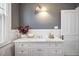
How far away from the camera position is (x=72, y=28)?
11.7 feet

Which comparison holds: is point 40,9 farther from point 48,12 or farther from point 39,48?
point 39,48

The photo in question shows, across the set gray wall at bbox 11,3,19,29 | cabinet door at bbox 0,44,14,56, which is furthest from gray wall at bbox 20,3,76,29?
cabinet door at bbox 0,44,14,56

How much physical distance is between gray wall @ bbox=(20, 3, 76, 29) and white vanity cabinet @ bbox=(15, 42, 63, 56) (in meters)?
0.93

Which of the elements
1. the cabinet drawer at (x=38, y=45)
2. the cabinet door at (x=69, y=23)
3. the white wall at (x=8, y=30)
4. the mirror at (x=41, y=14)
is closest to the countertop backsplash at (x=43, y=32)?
the mirror at (x=41, y=14)

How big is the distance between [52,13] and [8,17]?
115cm

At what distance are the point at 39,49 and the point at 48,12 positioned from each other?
1239mm

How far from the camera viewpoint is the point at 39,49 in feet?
8.13

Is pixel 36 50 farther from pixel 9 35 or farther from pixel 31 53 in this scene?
pixel 9 35

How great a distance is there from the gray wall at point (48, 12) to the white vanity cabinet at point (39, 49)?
0.93 m

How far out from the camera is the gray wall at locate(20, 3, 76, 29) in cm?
330

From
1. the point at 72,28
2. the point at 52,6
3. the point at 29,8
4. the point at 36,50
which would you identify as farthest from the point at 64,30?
the point at 36,50

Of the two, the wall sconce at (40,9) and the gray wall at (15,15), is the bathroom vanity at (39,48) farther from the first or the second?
the wall sconce at (40,9)

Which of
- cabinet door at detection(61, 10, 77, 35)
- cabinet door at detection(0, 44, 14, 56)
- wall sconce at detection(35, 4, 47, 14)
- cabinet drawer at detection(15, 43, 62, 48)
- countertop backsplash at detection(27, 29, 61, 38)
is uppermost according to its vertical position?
wall sconce at detection(35, 4, 47, 14)

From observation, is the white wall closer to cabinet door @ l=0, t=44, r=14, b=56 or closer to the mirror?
cabinet door @ l=0, t=44, r=14, b=56
